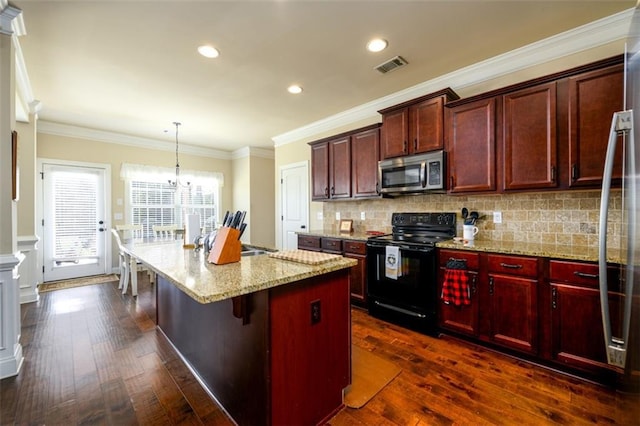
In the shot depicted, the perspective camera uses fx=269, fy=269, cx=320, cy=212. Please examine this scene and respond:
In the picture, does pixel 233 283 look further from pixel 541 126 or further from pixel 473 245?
pixel 541 126

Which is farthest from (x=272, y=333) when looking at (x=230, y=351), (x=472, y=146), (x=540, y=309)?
(x=472, y=146)

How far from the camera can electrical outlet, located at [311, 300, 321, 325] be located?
57.4 inches

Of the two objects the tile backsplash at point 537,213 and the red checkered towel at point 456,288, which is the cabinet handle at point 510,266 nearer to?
the red checkered towel at point 456,288

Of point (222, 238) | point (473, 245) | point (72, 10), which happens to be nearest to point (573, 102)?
point (473, 245)

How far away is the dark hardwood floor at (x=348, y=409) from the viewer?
1581mm

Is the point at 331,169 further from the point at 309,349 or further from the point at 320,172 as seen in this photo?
the point at 309,349

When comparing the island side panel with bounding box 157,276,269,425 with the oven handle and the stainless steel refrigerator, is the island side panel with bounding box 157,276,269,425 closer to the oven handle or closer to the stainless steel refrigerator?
the stainless steel refrigerator

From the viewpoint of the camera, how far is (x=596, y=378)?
1.85m

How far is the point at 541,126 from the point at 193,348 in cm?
330

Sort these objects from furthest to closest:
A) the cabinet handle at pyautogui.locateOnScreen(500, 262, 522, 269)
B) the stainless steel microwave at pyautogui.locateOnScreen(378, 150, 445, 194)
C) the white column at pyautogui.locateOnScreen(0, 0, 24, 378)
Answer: the stainless steel microwave at pyautogui.locateOnScreen(378, 150, 445, 194), the cabinet handle at pyautogui.locateOnScreen(500, 262, 522, 269), the white column at pyautogui.locateOnScreen(0, 0, 24, 378)

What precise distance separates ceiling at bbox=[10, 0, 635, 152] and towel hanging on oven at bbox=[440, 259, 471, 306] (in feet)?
6.55

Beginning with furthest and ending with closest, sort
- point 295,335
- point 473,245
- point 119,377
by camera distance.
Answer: point 473,245, point 119,377, point 295,335

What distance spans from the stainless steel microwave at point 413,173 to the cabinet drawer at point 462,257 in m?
0.70

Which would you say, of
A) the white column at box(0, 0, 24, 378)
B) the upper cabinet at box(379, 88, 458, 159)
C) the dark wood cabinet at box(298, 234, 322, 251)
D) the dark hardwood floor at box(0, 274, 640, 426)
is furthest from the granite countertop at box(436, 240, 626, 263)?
the white column at box(0, 0, 24, 378)
